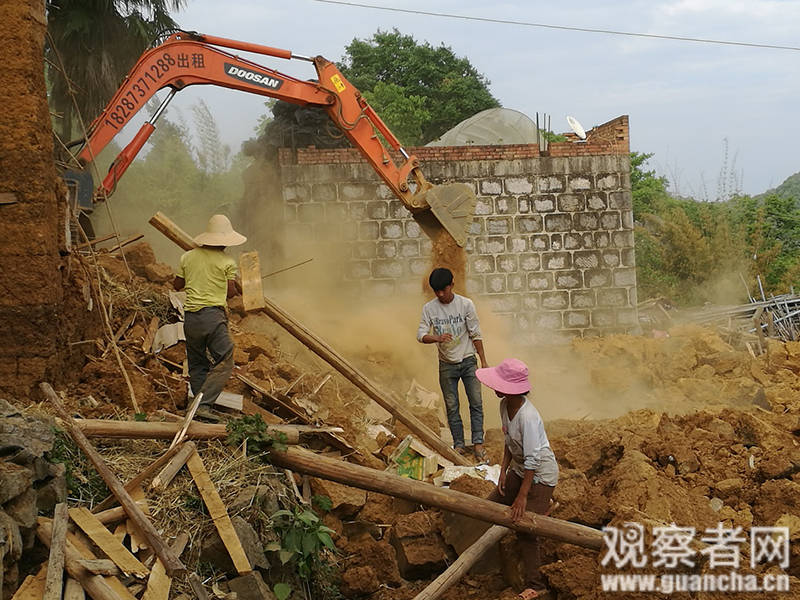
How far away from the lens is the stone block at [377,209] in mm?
13391

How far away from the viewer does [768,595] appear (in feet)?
16.0

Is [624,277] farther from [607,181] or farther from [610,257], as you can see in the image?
[607,181]

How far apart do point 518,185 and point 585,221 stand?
128 centimetres

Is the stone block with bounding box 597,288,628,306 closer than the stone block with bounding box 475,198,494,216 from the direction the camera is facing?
No

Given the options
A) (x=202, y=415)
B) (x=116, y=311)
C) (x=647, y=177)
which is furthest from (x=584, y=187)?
(x=647, y=177)

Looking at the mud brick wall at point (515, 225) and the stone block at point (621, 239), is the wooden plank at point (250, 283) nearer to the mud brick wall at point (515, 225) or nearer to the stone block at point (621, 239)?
the mud brick wall at point (515, 225)

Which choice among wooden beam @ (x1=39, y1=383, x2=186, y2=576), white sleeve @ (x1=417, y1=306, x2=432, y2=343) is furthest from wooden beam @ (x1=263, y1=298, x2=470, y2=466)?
wooden beam @ (x1=39, y1=383, x2=186, y2=576)

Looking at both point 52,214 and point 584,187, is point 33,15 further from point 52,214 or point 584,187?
point 584,187

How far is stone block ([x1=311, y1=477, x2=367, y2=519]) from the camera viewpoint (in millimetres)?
6500

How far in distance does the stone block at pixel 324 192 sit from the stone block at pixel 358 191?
4.3 inches

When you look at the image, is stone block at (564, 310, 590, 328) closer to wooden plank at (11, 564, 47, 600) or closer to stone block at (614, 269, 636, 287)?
stone block at (614, 269, 636, 287)

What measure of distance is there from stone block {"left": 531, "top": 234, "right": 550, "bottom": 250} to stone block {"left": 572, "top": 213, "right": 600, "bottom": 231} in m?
0.53

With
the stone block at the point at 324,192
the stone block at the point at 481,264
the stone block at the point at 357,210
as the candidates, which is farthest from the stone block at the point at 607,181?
the stone block at the point at 324,192

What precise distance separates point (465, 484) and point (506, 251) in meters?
7.80
